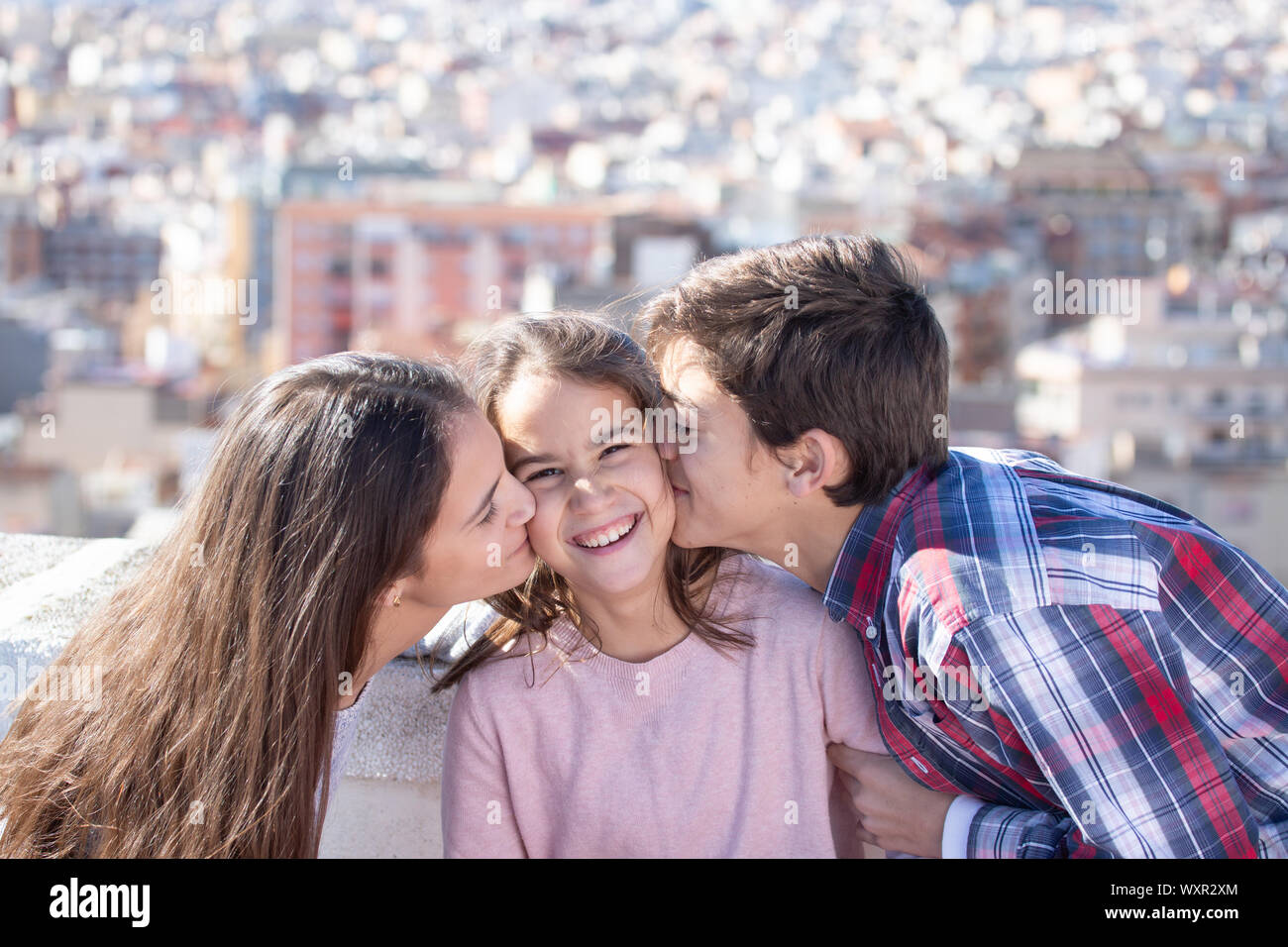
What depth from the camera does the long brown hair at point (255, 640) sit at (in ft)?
4.25

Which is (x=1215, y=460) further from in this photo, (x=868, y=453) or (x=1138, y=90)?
(x=1138, y=90)

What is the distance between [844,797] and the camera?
5.19 feet

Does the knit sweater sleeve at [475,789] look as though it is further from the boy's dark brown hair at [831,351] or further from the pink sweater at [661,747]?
the boy's dark brown hair at [831,351]

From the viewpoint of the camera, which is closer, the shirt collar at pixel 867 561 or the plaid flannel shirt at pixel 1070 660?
the plaid flannel shirt at pixel 1070 660

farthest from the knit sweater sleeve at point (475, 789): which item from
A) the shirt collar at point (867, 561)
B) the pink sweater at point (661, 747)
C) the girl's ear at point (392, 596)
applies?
the shirt collar at point (867, 561)

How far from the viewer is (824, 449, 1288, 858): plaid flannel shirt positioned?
126 centimetres

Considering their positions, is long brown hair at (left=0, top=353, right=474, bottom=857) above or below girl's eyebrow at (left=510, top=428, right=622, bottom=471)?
below

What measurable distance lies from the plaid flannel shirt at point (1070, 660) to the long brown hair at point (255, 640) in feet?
1.71

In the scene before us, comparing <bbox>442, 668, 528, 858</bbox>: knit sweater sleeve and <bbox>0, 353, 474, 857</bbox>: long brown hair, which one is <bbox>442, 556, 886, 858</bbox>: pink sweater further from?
<bbox>0, 353, 474, 857</bbox>: long brown hair

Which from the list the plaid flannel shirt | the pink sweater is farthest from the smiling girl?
the plaid flannel shirt

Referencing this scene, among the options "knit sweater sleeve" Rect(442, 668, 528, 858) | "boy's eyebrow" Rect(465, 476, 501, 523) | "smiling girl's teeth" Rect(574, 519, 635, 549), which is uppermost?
"boy's eyebrow" Rect(465, 476, 501, 523)

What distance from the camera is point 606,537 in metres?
1.49
